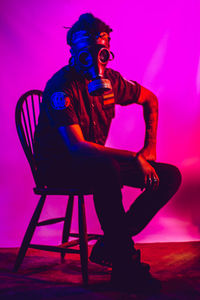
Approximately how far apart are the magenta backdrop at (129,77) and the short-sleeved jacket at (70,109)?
761mm

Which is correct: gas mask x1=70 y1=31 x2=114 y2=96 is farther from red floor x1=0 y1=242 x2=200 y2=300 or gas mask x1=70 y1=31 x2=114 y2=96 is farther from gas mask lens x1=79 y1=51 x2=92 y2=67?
red floor x1=0 y1=242 x2=200 y2=300

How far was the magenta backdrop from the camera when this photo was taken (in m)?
2.44

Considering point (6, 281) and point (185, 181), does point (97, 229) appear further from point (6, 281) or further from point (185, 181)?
point (6, 281)

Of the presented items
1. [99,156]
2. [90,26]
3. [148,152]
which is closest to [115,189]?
[99,156]

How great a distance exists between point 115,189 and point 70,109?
0.43 m

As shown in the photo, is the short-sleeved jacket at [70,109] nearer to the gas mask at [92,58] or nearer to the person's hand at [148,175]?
the gas mask at [92,58]

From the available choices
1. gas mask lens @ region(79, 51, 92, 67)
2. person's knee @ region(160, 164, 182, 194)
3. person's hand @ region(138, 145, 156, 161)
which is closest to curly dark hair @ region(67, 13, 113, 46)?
gas mask lens @ region(79, 51, 92, 67)

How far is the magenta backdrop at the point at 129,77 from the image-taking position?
2.44 m

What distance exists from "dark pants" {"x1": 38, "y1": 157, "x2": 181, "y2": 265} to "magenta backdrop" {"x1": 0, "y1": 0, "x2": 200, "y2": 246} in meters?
0.90

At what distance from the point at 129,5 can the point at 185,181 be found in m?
1.47

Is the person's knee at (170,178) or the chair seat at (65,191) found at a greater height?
the person's knee at (170,178)

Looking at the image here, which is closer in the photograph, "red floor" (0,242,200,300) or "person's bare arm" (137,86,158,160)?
"red floor" (0,242,200,300)

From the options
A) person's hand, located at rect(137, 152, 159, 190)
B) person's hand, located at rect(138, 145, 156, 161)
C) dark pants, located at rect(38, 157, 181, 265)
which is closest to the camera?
dark pants, located at rect(38, 157, 181, 265)

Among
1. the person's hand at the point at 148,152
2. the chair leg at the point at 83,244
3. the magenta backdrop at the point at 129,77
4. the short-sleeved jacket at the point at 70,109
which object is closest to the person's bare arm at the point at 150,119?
the person's hand at the point at 148,152
